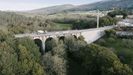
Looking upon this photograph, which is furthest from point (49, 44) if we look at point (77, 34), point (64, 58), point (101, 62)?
point (101, 62)

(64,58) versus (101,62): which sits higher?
(101,62)

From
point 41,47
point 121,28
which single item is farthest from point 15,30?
point 121,28

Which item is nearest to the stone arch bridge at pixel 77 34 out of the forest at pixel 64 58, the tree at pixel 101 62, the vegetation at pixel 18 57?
the forest at pixel 64 58

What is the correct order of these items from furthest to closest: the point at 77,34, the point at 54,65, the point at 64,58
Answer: the point at 77,34
the point at 64,58
the point at 54,65

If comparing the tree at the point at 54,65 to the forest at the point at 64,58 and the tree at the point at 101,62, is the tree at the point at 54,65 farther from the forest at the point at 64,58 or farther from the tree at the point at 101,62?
the tree at the point at 101,62

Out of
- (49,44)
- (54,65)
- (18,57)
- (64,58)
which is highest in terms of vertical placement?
(49,44)

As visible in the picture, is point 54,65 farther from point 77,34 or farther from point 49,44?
point 77,34

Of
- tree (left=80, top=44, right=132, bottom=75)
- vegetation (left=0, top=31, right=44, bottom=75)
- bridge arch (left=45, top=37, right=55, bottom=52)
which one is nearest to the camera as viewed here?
tree (left=80, top=44, right=132, bottom=75)

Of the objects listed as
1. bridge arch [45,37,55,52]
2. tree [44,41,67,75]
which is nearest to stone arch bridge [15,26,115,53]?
bridge arch [45,37,55,52]

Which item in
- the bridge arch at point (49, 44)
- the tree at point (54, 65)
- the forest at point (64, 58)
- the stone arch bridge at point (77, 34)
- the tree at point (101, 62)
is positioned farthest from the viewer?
the stone arch bridge at point (77, 34)

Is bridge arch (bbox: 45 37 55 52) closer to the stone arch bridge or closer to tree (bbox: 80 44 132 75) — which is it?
the stone arch bridge

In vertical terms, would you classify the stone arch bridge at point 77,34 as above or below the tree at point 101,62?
above
